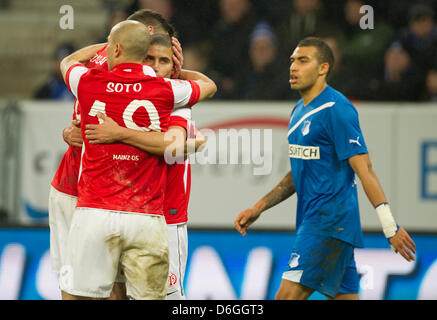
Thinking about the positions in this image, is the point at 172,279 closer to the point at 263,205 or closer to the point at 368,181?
the point at 263,205

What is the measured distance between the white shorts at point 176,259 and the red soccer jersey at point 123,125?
0.61 m

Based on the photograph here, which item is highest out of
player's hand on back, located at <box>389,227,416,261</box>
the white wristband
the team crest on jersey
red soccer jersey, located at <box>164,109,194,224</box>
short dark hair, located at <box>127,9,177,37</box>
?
short dark hair, located at <box>127,9,177,37</box>

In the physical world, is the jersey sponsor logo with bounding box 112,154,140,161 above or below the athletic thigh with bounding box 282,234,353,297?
above

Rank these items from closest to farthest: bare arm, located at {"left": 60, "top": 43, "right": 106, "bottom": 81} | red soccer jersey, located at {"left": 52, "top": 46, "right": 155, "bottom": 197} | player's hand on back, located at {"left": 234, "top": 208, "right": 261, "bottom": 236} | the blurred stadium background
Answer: bare arm, located at {"left": 60, "top": 43, "right": 106, "bottom": 81}, red soccer jersey, located at {"left": 52, "top": 46, "right": 155, "bottom": 197}, player's hand on back, located at {"left": 234, "top": 208, "right": 261, "bottom": 236}, the blurred stadium background

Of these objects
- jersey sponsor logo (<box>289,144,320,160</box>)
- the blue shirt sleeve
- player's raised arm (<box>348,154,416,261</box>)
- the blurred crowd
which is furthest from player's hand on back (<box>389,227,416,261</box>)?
the blurred crowd

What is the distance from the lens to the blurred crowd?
851 centimetres

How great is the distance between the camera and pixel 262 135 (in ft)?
26.3

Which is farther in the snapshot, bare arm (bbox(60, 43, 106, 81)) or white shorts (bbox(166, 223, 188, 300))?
white shorts (bbox(166, 223, 188, 300))

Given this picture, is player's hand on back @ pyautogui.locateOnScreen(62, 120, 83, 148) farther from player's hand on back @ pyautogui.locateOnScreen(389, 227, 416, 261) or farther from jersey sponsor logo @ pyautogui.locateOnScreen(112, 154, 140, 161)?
player's hand on back @ pyautogui.locateOnScreen(389, 227, 416, 261)

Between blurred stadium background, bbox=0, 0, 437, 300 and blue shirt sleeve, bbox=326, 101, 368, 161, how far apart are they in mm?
2061

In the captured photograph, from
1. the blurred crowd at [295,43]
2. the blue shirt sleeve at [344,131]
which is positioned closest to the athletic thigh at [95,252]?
the blue shirt sleeve at [344,131]

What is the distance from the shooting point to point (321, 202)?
4.91 metres
